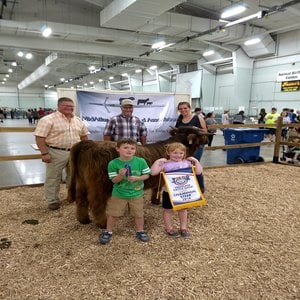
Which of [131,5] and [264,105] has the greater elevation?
[131,5]

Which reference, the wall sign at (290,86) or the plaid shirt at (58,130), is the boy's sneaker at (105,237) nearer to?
the plaid shirt at (58,130)

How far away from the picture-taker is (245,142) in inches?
310

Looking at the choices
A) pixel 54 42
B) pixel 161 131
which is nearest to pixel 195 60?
pixel 54 42

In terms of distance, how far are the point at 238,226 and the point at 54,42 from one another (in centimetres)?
1702

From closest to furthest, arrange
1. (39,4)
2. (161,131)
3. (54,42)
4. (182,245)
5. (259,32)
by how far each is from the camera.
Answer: (182,245)
(161,131)
(39,4)
(259,32)
(54,42)

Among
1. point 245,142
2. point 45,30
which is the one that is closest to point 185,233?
point 245,142

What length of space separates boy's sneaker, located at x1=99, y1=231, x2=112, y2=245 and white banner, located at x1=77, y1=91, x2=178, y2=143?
264 cm

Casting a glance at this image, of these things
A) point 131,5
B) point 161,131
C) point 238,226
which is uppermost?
point 131,5

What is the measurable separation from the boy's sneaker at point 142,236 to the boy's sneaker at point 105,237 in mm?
314

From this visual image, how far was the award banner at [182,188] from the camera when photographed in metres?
3.04

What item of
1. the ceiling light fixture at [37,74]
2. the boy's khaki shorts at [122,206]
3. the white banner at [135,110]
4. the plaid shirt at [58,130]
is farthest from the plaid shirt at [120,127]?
the ceiling light fixture at [37,74]

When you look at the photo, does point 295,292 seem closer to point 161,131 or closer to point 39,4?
point 161,131

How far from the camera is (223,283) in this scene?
2.37 meters

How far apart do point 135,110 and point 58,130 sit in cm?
226
